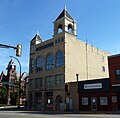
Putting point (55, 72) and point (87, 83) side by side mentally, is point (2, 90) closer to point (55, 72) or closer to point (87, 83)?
point (55, 72)

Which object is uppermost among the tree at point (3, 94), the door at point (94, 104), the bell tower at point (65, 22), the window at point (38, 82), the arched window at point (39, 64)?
the bell tower at point (65, 22)

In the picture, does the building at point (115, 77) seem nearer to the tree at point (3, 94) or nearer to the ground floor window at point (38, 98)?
the ground floor window at point (38, 98)

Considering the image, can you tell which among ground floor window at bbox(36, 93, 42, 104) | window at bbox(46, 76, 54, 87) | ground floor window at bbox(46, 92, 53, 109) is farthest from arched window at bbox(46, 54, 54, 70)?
ground floor window at bbox(36, 93, 42, 104)

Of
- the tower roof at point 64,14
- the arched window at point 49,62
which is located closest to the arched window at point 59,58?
the arched window at point 49,62

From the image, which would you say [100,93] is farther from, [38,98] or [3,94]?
[3,94]

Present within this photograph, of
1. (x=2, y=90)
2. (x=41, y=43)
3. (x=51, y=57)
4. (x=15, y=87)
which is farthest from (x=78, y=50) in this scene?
(x=15, y=87)

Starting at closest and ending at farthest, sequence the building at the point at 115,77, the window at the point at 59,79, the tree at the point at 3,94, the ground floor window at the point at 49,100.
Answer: the building at the point at 115,77 < the window at the point at 59,79 < the ground floor window at the point at 49,100 < the tree at the point at 3,94

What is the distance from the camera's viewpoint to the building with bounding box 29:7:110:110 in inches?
2077

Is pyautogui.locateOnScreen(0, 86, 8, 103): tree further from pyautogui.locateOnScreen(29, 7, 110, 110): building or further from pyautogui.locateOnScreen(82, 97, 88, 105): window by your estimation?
pyautogui.locateOnScreen(82, 97, 88, 105): window

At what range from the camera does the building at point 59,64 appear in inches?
2077

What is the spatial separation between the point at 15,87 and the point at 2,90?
448 inches

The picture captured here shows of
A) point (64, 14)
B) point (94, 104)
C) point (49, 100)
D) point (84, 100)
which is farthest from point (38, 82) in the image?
point (94, 104)

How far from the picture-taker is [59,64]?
177 feet

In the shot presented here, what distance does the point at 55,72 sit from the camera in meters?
54.3
